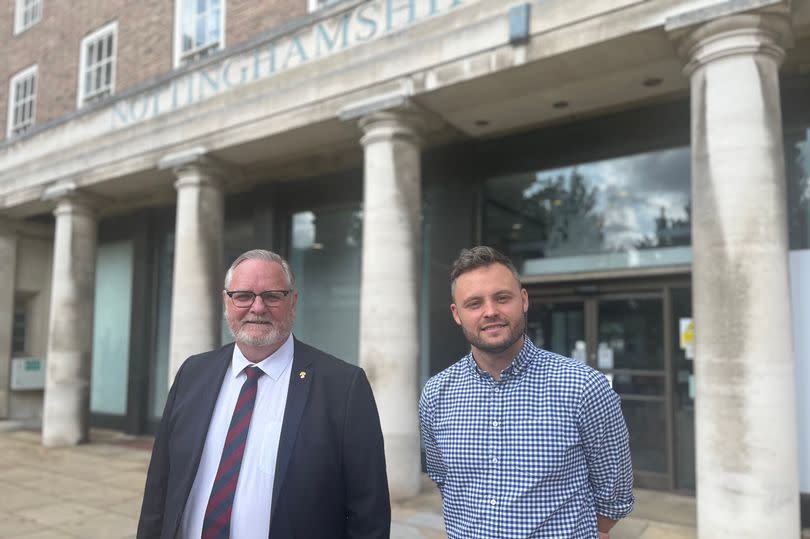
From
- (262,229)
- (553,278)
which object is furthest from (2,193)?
(553,278)

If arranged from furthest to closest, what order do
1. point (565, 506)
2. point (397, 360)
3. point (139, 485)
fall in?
point (139, 485)
point (397, 360)
point (565, 506)

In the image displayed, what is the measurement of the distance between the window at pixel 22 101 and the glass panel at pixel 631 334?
41.6ft

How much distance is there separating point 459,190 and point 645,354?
10.9ft

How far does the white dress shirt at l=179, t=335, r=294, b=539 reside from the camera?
7.94 ft

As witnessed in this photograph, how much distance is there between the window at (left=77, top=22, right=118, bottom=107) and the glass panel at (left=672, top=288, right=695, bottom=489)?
10.3 m

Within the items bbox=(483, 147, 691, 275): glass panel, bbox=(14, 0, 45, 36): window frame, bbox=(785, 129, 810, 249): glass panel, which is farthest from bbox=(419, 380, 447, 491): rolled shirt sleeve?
bbox=(14, 0, 45, 36): window frame

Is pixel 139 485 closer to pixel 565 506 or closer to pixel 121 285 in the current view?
pixel 121 285

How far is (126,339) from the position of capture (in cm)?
1407

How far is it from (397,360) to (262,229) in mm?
5098

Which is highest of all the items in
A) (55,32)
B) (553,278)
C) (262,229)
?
(55,32)

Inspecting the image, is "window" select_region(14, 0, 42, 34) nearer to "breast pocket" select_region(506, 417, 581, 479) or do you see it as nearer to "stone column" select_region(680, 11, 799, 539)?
"stone column" select_region(680, 11, 799, 539)

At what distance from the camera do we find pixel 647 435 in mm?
8016

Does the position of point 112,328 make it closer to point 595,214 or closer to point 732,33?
point 595,214

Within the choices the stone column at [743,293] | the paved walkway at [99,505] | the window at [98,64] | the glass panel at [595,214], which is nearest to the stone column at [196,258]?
the paved walkway at [99,505]
